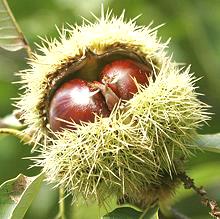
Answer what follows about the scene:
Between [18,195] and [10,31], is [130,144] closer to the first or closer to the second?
[18,195]

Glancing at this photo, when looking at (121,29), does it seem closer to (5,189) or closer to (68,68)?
(68,68)

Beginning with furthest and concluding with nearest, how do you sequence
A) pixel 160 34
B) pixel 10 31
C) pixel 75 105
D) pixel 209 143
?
pixel 160 34
pixel 10 31
pixel 209 143
pixel 75 105

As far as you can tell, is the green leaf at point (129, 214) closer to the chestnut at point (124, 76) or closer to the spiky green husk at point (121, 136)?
the spiky green husk at point (121, 136)

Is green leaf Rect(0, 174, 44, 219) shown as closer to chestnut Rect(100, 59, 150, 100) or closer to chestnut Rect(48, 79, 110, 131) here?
chestnut Rect(48, 79, 110, 131)

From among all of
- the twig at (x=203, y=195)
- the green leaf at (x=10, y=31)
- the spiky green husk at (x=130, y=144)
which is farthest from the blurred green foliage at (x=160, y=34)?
the spiky green husk at (x=130, y=144)

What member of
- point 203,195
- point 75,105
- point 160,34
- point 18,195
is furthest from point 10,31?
point 160,34

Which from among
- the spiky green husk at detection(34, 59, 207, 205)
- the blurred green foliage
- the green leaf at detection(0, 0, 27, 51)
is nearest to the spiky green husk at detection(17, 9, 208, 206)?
the spiky green husk at detection(34, 59, 207, 205)
